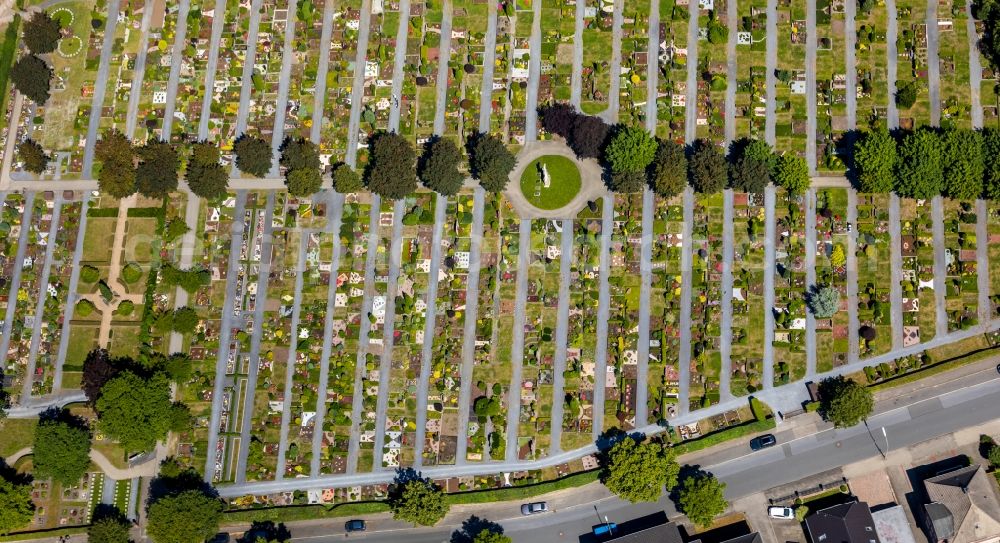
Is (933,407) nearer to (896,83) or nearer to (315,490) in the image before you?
(896,83)

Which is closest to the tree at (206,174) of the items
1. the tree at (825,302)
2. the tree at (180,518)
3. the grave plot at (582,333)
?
the tree at (180,518)

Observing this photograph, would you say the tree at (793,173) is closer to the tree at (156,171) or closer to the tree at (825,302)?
the tree at (825,302)

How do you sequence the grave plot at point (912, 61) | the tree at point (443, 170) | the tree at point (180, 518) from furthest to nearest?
the grave plot at point (912, 61) < the tree at point (443, 170) < the tree at point (180, 518)

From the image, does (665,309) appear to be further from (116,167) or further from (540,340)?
(116,167)

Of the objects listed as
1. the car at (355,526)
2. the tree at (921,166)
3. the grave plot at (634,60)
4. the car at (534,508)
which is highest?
the grave plot at (634,60)

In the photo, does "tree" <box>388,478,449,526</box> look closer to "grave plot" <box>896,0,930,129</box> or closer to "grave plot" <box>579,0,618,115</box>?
"grave plot" <box>579,0,618,115</box>

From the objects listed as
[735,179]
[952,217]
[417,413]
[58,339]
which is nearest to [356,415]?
[417,413]
